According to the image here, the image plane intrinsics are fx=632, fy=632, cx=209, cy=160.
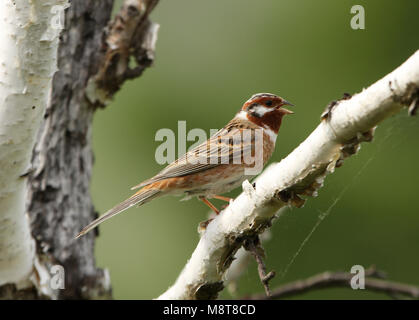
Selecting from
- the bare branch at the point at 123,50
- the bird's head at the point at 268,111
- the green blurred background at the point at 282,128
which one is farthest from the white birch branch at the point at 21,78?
the green blurred background at the point at 282,128

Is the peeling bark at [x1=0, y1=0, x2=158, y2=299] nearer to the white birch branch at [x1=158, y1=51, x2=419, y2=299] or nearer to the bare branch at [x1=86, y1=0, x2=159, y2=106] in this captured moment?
the bare branch at [x1=86, y1=0, x2=159, y2=106]

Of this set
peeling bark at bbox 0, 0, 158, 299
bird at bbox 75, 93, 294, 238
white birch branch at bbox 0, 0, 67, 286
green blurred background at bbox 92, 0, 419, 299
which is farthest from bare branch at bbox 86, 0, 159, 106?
green blurred background at bbox 92, 0, 419, 299

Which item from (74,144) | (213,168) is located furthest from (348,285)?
(74,144)

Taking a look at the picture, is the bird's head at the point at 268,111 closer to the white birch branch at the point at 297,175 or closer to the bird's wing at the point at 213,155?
the bird's wing at the point at 213,155

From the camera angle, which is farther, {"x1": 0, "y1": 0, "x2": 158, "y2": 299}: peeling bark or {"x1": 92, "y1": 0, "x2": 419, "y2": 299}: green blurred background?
{"x1": 92, "y1": 0, "x2": 419, "y2": 299}: green blurred background

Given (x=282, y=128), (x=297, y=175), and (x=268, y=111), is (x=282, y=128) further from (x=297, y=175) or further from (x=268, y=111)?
(x=297, y=175)

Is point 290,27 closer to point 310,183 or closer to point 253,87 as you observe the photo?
point 253,87
